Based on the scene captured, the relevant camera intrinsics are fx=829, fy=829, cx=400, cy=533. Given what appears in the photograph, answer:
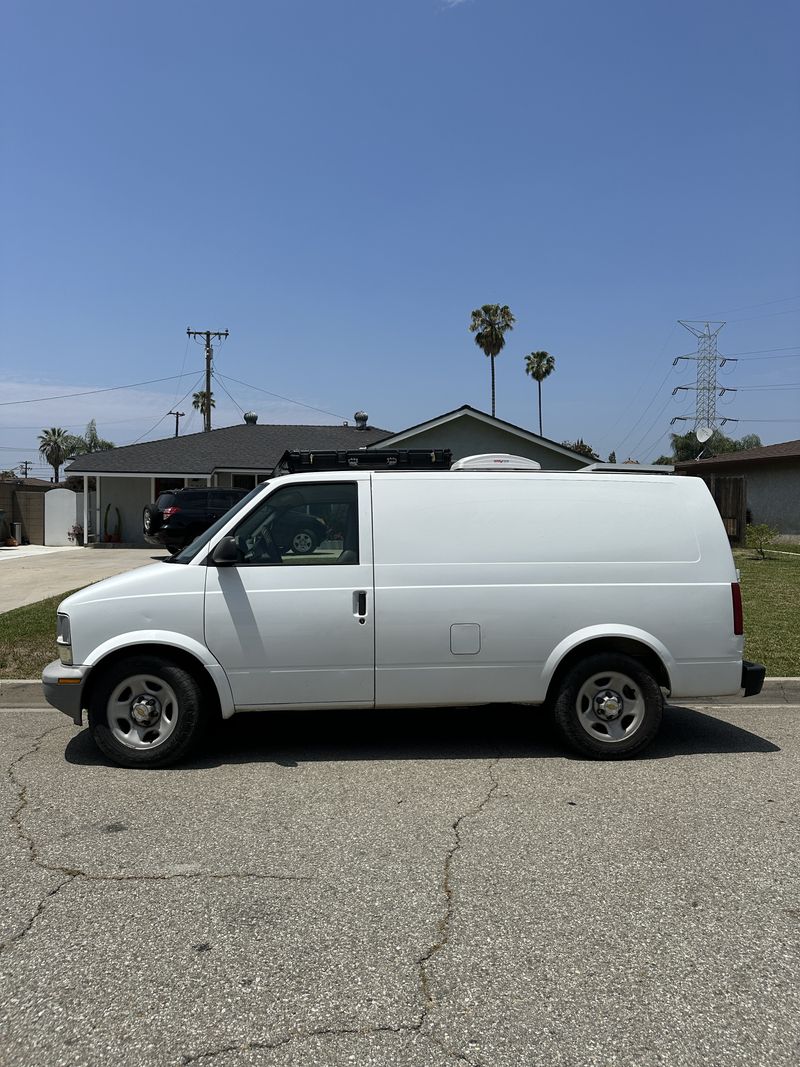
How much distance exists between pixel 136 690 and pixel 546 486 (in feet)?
9.94

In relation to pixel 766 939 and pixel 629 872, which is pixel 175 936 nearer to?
pixel 629 872

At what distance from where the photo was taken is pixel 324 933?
10.7 feet

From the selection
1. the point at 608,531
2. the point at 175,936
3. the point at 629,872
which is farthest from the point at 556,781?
the point at 175,936

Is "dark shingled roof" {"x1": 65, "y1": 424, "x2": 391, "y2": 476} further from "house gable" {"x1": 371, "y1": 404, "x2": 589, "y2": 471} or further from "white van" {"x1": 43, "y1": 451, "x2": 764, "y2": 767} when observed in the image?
"white van" {"x1": 43, "y1": 451, "x2": 764, "y2": 767}

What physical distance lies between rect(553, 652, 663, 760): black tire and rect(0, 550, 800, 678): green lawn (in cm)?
283

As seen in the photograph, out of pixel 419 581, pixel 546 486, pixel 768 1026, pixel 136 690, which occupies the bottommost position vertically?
pixel 768 1026

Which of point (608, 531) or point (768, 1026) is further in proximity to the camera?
point (608, 531)

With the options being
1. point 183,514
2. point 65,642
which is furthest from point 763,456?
point 65,642

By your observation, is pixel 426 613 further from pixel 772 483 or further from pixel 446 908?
pixel 772 483

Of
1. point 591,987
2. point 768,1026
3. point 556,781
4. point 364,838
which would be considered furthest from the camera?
point 556,781

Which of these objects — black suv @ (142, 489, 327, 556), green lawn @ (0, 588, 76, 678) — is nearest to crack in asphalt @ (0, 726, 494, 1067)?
green lawn @ (0, 588, 76, 678)

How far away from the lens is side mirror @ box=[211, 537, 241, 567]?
17.4 ft

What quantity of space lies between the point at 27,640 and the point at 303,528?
5.35m

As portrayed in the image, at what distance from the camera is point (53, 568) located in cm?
1880
